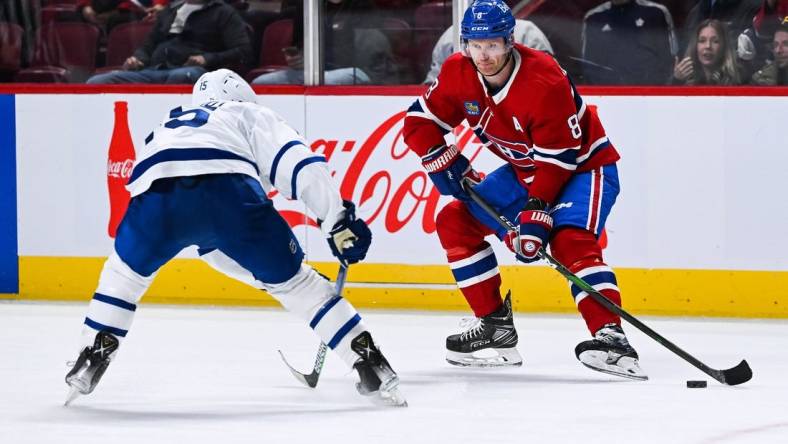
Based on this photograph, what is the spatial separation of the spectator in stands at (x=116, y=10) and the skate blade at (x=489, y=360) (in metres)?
2.34

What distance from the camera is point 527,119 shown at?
13.5 feet

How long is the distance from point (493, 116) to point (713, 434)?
1.32 m

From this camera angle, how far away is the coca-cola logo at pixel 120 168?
5789mm

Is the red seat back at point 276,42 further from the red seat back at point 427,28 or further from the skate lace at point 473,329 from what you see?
the skate lace at point 473,329

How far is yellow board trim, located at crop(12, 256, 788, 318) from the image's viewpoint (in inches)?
210

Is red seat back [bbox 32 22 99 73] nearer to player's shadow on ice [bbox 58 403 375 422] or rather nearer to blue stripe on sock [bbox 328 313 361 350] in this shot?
player's shadow on ice [bbox 58 403 375 422]

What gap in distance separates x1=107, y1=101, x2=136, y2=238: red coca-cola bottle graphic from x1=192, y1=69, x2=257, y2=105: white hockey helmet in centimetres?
202

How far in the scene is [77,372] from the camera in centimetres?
360

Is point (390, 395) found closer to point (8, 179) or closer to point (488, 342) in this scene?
point (488, 342)

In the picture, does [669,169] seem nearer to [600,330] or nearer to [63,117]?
[600,330]

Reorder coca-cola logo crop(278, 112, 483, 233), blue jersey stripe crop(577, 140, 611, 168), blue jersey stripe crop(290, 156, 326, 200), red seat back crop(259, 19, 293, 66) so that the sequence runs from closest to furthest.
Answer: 1. blue jersey stripe crop(290, 156, 326, 200)
2. blue jersey stripe crop(577, 140, 611, 168)
3. coca-cola logo crop(278, 112, 483, 233)
4. red seat back crop(259, 19, 293, 66)

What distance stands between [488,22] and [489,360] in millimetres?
1102

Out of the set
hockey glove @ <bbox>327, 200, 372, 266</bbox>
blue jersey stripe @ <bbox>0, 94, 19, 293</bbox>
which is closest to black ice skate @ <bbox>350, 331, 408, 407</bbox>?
hockey glove @ <bbox>327, 200, 372, 266</bbox>

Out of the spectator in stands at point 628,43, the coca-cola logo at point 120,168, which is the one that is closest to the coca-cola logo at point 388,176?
A: the spectator in stands at point 628,43
